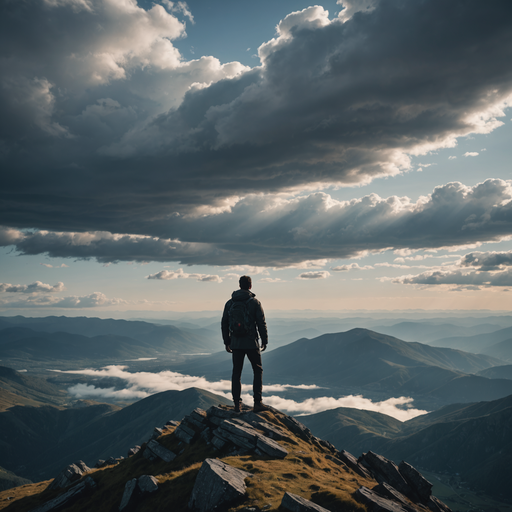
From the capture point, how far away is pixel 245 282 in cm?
2538

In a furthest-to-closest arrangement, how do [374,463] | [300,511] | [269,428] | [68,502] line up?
1. [374,463]
2. [269,428]
3. [68,502]
4. [300,511]

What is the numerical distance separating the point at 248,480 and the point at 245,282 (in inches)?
485

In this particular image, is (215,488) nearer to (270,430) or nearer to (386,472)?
(270,430)

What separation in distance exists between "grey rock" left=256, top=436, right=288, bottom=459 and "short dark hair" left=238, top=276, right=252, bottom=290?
33.1 feet

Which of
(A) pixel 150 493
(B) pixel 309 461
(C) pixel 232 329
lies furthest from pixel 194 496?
(C) pixel 232 329

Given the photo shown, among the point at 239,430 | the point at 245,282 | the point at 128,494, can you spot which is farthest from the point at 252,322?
the point at 128,494

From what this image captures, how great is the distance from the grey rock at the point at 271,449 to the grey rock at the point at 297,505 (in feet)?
24.3

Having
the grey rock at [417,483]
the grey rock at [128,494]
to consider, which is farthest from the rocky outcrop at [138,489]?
the grey rock at [417,483]

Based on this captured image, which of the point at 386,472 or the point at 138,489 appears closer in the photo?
the point at 138,489

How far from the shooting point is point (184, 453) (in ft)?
83.1

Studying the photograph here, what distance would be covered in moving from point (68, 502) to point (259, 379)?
15693 mm

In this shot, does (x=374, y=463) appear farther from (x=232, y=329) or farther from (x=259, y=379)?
(x=232, y=329)

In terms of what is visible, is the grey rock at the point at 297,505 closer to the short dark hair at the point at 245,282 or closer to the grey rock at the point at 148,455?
the short dark hair at the point at 245,282

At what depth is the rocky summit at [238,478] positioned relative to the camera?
1573 cm
